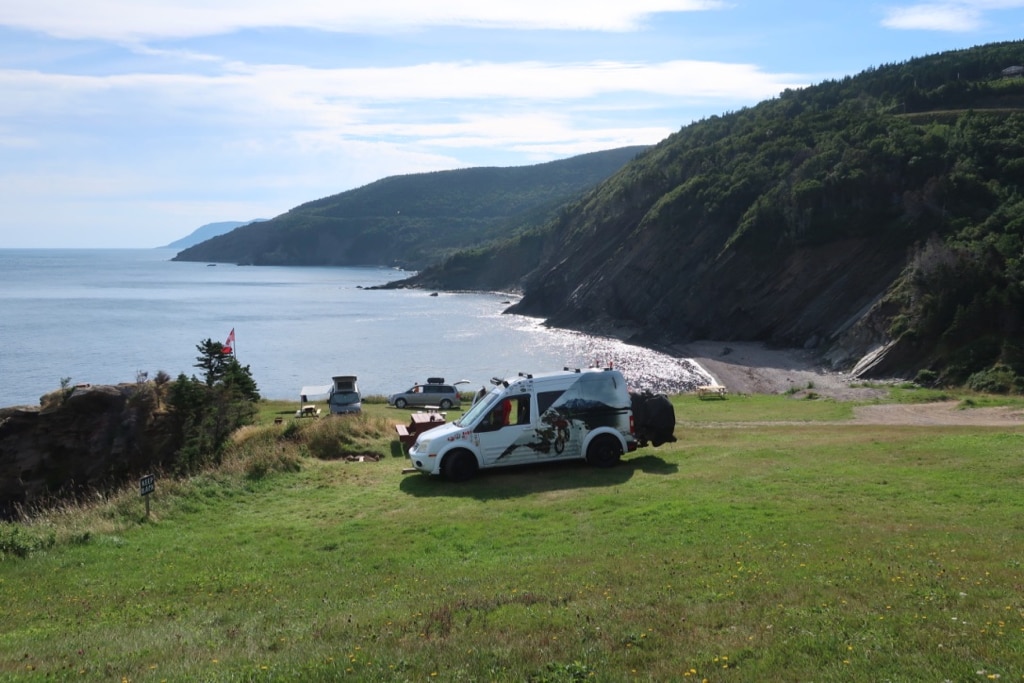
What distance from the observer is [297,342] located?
297 feet

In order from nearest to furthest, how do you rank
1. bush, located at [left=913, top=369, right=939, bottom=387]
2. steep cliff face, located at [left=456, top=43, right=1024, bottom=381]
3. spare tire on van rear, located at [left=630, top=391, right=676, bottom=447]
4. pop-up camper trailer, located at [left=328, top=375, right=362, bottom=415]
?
1. spare tire on van rear, located at [left=630, top=391, right=676, bottom=447]
2. pop-up camper trailer, located at [left=328, top=375, right=362, bottom=415]
3. bush, located at [left=913, top=369, right=939, bottom=387]
4. steep cliff face, located at [left=456, top=43, right=1024, bottom=381]

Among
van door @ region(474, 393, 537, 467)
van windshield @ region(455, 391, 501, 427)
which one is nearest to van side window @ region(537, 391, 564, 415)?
van door @ region(474, 393, 537, 467)

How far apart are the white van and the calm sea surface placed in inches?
1625

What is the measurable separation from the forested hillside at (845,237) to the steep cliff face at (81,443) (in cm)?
4230

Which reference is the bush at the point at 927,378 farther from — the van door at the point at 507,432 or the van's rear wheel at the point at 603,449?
the van door at the point at 507,432

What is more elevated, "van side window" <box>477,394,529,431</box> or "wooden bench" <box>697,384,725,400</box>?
"van side window" <box>477,394,529,431</box>

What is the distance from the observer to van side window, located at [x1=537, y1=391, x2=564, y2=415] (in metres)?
16.8

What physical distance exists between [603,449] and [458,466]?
10.1 feet

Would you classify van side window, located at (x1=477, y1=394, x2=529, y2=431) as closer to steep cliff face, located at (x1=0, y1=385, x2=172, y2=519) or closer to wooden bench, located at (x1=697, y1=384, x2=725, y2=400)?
steep cliff face, located at (x1=0, y1=385, x2=172, y2=519)

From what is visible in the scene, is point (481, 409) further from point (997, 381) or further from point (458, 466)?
point (997, 381)

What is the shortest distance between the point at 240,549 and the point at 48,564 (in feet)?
8.21

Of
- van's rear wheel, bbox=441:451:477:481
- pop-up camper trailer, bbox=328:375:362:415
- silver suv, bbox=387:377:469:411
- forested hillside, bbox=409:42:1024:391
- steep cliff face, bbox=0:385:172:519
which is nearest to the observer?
van's rear wheel, bbox=441:451:477:481

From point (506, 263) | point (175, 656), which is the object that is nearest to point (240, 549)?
point (175, 656)

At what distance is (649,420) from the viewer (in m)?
18.7
